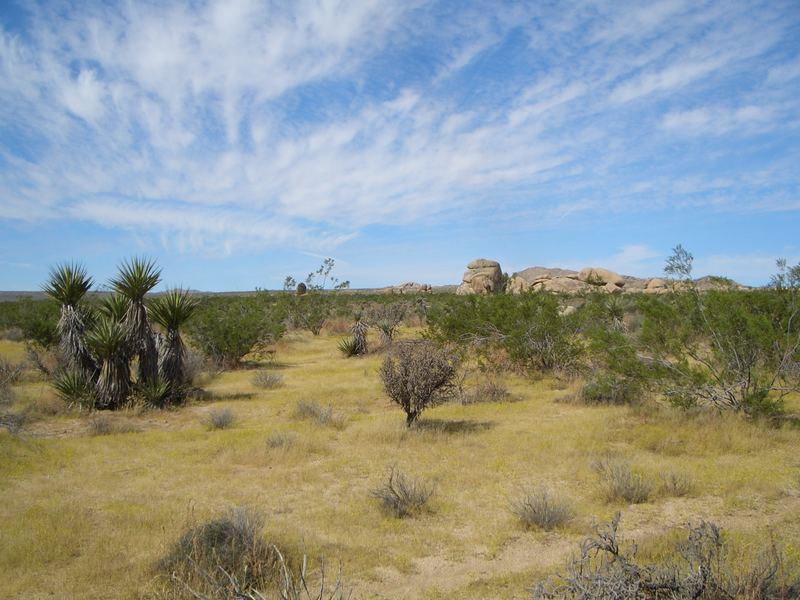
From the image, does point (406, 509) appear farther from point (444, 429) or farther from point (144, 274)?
point (144, 274)

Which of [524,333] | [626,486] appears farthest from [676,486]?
[524,333]

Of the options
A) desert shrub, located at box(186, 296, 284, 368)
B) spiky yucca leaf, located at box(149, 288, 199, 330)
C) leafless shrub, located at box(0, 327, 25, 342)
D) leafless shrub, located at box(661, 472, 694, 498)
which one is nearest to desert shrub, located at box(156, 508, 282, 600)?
leafless shrub, located at box(661, 472, 694, 498)

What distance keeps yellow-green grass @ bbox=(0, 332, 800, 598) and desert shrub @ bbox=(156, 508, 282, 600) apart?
0.25m

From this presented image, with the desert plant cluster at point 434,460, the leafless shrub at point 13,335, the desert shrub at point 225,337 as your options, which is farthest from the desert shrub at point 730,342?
the leafless shrub at point 13,335

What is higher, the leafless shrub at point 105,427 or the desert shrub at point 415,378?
the desert shrub at point 415,378

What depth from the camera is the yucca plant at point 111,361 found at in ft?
41.6

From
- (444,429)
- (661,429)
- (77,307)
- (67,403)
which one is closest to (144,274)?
(77,307)

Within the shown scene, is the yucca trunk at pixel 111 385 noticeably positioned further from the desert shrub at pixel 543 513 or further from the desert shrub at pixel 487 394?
the desert shrub at pixel 543 513

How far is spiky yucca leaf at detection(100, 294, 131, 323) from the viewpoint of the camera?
533 inches

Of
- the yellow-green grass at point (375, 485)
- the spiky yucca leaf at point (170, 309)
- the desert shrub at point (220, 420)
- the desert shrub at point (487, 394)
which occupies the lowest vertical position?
the yellow-green grass at point (375, 485)

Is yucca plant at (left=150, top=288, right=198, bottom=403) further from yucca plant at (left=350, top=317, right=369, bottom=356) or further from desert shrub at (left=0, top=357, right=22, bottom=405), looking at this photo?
yucca plant at (left=350, top=317, right=369, bottom=356)

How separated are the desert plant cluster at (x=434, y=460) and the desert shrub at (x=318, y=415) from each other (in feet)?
0.17

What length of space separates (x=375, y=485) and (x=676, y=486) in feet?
13.1

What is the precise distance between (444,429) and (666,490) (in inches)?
179
